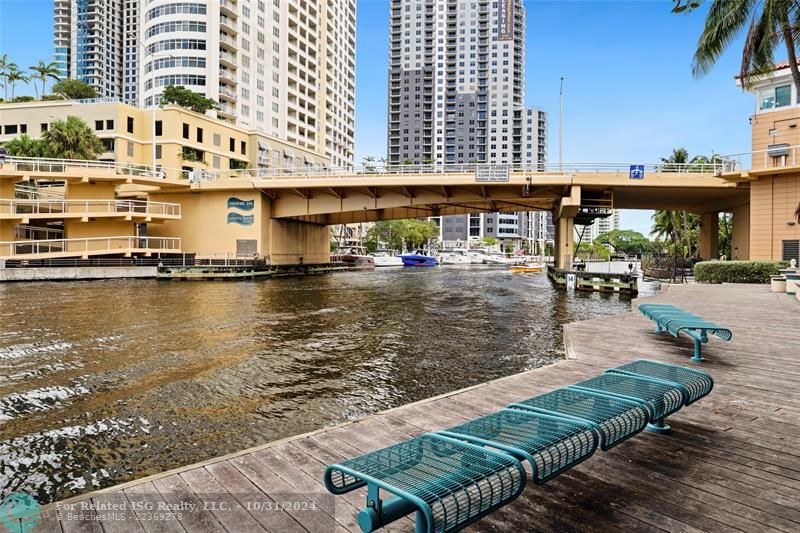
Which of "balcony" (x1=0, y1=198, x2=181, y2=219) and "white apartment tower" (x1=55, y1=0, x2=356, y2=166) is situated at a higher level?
"white apartment tower" (x1=55, y1=0, x2=356, y2=166)

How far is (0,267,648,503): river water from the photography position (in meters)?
6.23

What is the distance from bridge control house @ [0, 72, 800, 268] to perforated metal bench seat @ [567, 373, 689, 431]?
1193 inches

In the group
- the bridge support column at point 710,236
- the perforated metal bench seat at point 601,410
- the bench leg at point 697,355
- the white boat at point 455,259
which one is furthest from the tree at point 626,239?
the perforated metal bench seat at point 601,410

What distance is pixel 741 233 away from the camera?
36.6 metres

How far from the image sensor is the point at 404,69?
571 ft

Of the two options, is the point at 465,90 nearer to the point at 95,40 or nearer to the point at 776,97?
the point at 95,40

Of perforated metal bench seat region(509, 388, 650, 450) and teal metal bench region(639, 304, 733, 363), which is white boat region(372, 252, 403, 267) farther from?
perforated metal bench seat region(509, 388, 650, 450)

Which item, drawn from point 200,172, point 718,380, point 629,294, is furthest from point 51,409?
point 200,172

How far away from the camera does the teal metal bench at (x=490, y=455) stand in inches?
111

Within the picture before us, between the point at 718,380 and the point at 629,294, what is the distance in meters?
23.5

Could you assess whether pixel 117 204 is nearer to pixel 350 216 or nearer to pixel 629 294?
pixel 350 216

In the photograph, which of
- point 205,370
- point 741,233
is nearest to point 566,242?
point 741,233

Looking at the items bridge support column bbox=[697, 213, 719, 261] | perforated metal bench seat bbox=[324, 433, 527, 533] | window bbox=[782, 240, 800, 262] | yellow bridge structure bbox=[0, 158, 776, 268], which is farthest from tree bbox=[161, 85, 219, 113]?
perforated metal bench seat bbox=[324, 433, 527, 533]

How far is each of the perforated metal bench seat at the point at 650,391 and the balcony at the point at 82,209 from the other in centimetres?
4194
